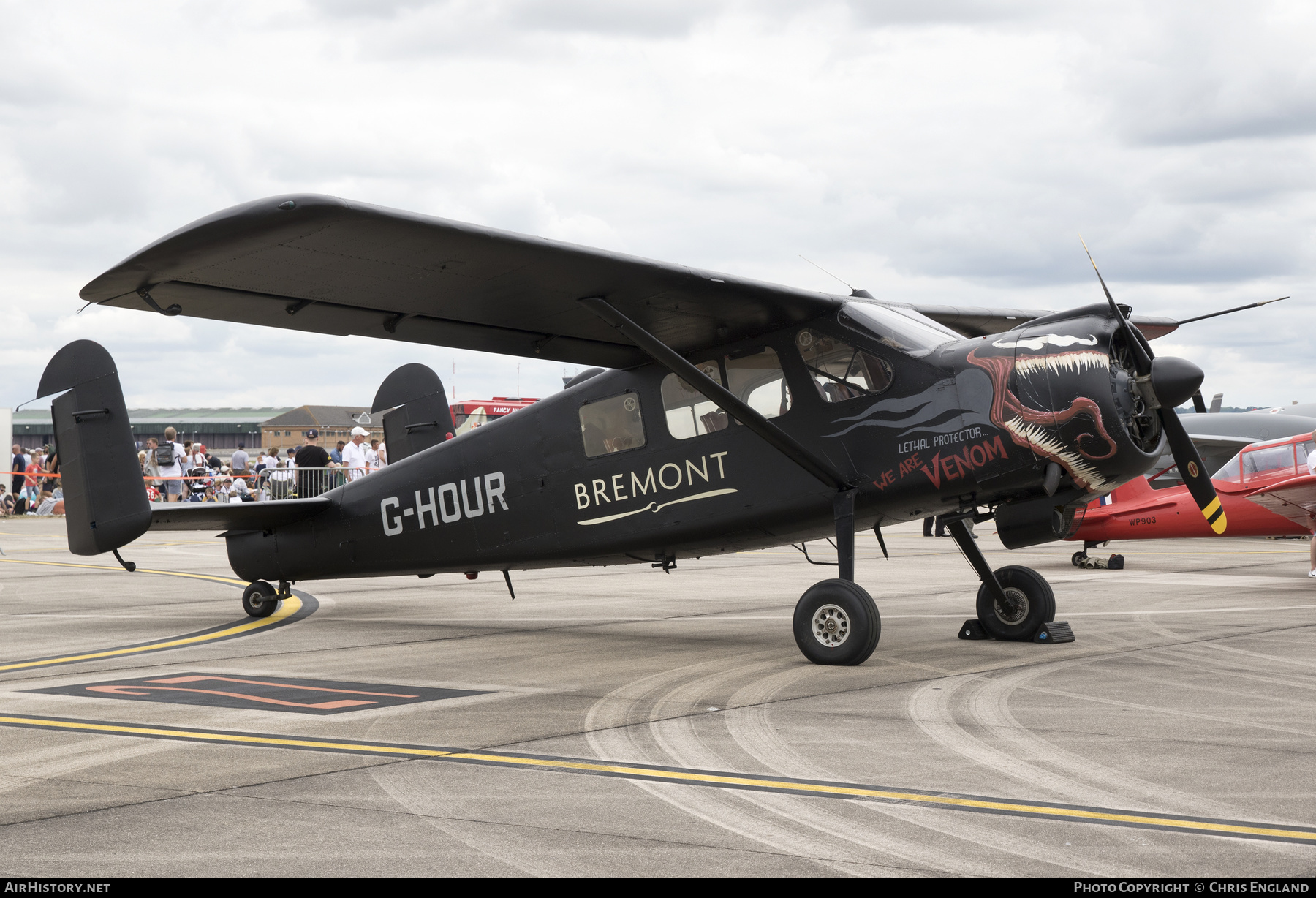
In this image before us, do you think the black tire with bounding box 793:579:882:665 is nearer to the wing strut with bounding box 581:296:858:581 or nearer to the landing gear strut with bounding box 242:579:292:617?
the wing strut with bounding box 581:296:858:581

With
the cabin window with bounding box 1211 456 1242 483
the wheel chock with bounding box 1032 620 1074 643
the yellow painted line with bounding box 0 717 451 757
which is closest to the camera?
the yellow painted line with bounding box 0 717 451 757

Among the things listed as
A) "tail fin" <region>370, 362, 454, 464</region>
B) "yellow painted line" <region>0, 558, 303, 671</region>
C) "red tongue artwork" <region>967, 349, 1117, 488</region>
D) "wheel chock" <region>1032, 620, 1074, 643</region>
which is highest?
"tail fin" <region>370, 362, 454, 464</region>

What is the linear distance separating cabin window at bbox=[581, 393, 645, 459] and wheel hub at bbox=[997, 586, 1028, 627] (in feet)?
10.9

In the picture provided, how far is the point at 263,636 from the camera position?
1091cm

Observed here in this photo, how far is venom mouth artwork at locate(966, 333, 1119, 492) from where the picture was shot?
8.14m

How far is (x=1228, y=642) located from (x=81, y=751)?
28.6 feet

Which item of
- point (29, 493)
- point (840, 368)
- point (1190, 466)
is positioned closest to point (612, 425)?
point (840, 368)

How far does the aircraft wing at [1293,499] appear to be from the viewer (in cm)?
1719

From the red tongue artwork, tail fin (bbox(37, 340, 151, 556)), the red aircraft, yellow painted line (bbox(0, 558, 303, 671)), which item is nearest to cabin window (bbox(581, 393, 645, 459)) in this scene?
the red tongue artwork

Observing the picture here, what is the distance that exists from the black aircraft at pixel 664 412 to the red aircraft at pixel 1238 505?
9160 millimetres

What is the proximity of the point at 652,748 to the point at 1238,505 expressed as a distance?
51.1ft

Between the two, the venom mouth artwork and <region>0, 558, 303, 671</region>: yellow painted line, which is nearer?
the venom mouth artwork
